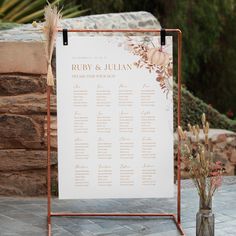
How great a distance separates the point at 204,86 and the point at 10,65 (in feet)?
24.9

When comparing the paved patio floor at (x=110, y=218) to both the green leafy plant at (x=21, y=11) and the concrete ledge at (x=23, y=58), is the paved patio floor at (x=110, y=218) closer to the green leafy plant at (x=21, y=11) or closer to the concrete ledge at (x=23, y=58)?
the concrete ledge at (x=23, y=58)

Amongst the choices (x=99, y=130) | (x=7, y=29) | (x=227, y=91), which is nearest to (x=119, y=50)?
(x=99, y=130)

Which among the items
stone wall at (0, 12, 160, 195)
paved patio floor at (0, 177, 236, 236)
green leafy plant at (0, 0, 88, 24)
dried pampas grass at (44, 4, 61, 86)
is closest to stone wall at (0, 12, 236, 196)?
stone wall at (0, 12, 160, 195)

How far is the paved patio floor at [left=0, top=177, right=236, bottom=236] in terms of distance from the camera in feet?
15.5

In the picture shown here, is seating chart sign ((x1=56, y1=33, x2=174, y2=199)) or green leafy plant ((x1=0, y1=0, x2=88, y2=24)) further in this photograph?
green leafy plant ((x1=0, y1=0, x2=88, y2=24))

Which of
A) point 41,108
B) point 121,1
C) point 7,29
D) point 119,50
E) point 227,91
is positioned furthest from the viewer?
point 227,91

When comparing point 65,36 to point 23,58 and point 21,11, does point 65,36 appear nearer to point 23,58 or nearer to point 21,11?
point 23,58

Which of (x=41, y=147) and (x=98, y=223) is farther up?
(x=41, y=147)

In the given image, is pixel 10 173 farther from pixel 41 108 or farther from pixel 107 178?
pixel 107 178

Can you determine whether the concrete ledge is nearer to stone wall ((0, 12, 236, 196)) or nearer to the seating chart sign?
stone wall ((0, 12, 236, 196))

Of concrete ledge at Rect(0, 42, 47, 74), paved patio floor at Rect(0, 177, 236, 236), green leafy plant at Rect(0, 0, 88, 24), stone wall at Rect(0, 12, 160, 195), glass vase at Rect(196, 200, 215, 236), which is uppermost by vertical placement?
green leafy plant at Rect(0, 0, 88, 24)

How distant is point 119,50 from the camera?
4734 mm

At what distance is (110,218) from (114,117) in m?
0.74

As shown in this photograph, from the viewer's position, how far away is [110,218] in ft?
16.6
